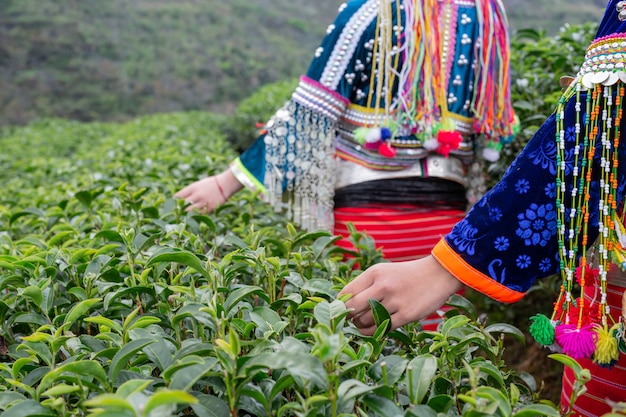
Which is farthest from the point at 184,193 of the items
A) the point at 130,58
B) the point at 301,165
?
the point at 130,58

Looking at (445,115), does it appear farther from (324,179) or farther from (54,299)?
(54,299)

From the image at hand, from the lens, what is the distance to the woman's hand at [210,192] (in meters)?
1.81

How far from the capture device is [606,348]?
0.94 metres

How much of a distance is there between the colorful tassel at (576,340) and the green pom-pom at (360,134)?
2.77 ft

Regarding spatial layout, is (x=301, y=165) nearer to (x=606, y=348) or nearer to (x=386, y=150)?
(x=386, y=150)

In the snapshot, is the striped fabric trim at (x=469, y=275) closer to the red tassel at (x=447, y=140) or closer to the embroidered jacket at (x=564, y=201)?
the embroidered jacket at (x=564, y=201)

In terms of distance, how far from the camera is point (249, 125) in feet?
21.0

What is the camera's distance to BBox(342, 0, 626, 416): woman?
1.00m

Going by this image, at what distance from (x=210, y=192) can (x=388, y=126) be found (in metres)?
0.53

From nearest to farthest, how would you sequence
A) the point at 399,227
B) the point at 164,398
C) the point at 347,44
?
the point at 164,398 → the point at 347,44 → the point at 399,227

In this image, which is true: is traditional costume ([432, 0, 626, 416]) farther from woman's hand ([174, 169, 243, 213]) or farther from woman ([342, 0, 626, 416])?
woman's hand ([174, 169, 243, 213])

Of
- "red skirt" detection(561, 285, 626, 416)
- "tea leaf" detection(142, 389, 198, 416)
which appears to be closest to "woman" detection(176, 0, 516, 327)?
"red skirt" detection(561, 285, 626, 416)

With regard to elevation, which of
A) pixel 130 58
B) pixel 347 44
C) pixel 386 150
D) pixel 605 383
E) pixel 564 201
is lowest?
pixel 130 58

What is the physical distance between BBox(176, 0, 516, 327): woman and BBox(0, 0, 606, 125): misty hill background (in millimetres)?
12487
